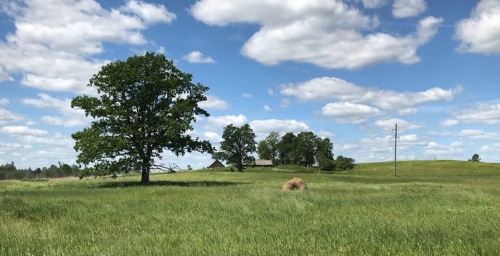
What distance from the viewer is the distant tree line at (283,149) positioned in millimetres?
115950

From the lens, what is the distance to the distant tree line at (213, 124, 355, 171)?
380ft

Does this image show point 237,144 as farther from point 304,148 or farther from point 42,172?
point 42,172

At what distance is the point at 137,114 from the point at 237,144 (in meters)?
76.4

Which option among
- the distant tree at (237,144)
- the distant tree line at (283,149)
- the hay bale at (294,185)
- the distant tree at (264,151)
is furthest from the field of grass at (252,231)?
the distant tree at (264,151)

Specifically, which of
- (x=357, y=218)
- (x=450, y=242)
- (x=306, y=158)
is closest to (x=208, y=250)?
(x=450, y=242)

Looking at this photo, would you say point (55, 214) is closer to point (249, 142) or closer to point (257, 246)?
point (257, 246)

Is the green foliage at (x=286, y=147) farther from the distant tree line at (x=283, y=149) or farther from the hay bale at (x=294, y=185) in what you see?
the hay bale at (x=294, y=185)

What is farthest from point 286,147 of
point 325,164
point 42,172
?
point 42,172

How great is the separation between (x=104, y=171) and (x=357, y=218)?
100ft

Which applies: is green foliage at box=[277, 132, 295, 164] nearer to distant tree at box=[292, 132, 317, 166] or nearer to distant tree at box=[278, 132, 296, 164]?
distant tree at box=[278, 132, 296, 164]

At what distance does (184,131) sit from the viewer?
39.6 metres

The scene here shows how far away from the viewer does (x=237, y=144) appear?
117 meters

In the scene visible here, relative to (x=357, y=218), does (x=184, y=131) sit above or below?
above

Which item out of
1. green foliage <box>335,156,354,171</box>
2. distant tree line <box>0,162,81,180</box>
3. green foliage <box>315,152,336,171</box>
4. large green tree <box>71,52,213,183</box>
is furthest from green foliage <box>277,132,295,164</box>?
large green tree <box>71,52,213,183</box>
